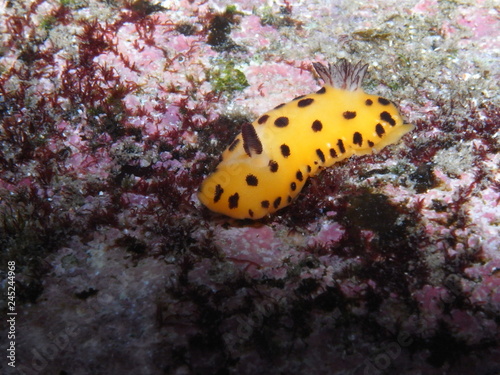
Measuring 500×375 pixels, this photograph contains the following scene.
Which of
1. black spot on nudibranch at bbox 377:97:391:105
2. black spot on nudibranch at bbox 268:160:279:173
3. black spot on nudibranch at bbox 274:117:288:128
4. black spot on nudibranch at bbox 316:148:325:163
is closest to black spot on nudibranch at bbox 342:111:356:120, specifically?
black spot on nudibranch at bbox 377:97:391:105

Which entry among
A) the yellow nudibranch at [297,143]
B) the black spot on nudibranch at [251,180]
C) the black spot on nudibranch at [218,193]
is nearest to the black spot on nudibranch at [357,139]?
the yellow nudibranch at [297,143]

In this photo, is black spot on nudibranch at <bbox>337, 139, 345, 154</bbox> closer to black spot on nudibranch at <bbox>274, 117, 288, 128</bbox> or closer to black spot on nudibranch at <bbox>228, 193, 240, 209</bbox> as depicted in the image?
black spot on nudibranch at <bbox>274, 117, 288, 128</bbox>

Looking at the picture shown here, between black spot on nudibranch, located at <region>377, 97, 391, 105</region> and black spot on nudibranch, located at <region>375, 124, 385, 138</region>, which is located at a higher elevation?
black spot on nudibranch, located at <region>377, 97, 391, 105</region>

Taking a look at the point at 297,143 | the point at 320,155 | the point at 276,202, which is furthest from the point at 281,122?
the point at 276,202

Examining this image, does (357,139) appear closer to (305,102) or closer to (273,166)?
(305,102)

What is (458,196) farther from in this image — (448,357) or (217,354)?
(217,354)


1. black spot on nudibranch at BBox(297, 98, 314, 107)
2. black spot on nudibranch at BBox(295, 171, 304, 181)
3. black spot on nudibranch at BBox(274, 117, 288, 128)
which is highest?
black spot on nudibranch at BBox(297, 98, 314, 107)

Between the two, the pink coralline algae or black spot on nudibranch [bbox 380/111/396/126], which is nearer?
the pink coralline algae

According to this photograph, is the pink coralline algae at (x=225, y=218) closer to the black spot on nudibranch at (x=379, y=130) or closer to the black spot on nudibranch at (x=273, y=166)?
the black spot on nudibranch at (x=379, y=130)

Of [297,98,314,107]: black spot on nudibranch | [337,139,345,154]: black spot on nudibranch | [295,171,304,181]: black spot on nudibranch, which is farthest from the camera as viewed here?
[297,98,314,107]: black spot on nudibranch
